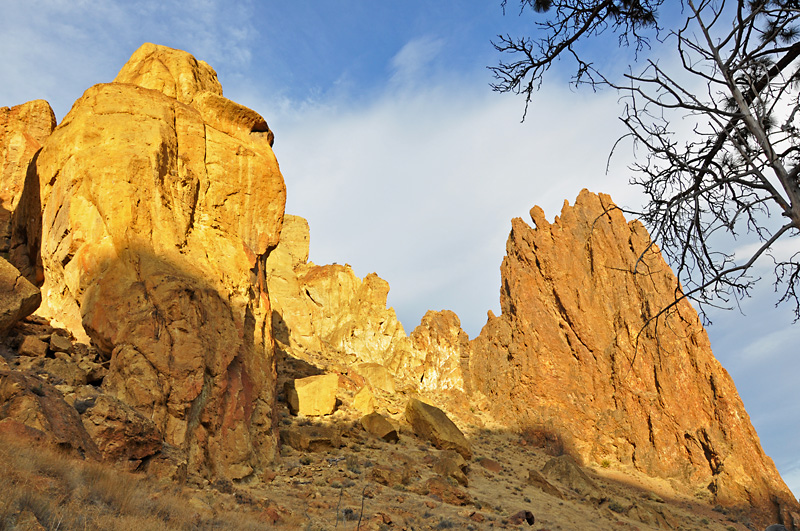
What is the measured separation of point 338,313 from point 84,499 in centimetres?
4496

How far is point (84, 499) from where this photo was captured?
6203 millimetres

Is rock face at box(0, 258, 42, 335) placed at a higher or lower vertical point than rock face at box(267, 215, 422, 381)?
lower

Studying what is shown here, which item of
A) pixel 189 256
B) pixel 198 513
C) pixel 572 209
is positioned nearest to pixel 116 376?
pixel 189 256

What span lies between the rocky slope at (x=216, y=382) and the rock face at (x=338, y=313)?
7.60m

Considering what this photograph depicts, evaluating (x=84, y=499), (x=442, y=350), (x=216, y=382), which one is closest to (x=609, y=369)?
(x=442, y=350)

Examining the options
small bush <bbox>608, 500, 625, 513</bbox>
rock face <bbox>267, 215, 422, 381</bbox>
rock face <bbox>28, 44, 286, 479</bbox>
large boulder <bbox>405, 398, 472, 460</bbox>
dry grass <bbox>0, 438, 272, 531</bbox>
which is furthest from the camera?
rock face <bbox>267, 215, 422, 381</bbox>

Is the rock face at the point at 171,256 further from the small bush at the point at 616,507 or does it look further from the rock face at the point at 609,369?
the rock face at the point at 609,369

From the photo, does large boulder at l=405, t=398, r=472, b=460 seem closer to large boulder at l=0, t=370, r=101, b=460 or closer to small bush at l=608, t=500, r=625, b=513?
small bush at l=608, t=500, r=625, b=513

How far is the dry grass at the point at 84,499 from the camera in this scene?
5176 mm

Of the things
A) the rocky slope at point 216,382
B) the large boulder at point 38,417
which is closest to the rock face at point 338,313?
the rocky slope at point 216,382

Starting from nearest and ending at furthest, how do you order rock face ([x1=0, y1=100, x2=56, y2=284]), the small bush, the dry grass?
1. the dry grass
2. rock face ([x1=0, y1=100, x2=56, y2=284])
3. the small bush

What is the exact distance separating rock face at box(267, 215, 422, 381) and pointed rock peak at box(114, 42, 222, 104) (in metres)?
24.6

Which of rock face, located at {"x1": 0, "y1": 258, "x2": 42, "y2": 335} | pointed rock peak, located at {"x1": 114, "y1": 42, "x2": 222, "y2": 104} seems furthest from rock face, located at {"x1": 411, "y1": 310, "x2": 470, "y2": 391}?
rock face, located at {"x1": 0, "y1": 258, "x2": 42, "y2": 335}

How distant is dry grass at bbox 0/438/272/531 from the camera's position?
5.18m
